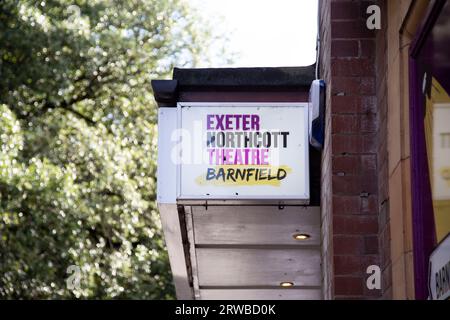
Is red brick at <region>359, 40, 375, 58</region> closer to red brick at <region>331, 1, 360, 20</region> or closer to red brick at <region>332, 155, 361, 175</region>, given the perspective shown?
red brick at <region>331, 1, 360, 20</region>

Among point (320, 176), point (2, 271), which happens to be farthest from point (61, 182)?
point (320, 176)

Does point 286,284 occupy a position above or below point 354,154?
above

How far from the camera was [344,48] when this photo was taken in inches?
249

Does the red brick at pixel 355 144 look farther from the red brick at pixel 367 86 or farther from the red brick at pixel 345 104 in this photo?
the red brick at pixel 367 86

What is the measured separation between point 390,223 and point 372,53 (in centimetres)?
117

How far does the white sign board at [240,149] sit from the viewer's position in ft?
24.4

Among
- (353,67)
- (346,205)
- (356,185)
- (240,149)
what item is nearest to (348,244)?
(346,205)

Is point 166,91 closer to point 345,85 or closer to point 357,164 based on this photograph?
point 345,85

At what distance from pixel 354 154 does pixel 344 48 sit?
2.07 feet

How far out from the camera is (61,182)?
18750 mm

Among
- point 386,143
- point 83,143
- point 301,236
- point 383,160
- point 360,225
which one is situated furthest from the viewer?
point 83,143

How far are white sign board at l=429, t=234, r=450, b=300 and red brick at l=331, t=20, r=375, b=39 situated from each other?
1.98m

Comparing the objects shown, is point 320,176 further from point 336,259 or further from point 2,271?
point 2,271

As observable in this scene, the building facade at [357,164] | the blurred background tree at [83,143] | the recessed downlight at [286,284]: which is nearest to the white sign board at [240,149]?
the building facade at [357,164]
